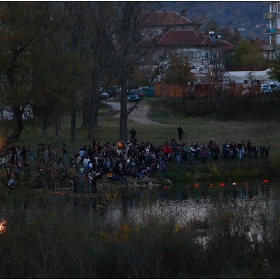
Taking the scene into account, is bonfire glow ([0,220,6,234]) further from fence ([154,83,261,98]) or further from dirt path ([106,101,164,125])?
fence ([154,83,261,98])

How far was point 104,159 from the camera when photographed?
3262 cm

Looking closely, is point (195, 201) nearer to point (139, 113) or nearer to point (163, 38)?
point (163, 38)

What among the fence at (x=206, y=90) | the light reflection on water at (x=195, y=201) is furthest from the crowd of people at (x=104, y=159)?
the fence at (x=206, y=90)

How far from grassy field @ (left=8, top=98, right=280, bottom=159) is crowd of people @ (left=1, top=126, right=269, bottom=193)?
216cm

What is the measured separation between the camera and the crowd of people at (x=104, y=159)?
2729 centimetres

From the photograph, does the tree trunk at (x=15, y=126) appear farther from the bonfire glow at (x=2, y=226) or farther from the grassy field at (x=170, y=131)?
the bonfire glow at (x=2, y=226)

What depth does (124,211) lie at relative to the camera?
2552cm

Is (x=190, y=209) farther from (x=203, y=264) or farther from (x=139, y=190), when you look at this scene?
(x=203, y=264)

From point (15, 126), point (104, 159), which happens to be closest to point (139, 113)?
point (104, 159)

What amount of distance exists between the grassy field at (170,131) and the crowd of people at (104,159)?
2.16m

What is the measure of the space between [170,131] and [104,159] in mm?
14862

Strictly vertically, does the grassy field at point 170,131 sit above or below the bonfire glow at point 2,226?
above

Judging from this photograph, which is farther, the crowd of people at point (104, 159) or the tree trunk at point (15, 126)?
the tree trunk at point (15, 126)

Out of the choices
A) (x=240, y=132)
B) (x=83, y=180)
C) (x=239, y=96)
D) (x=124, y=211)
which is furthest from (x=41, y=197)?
(x=239, y=96)
